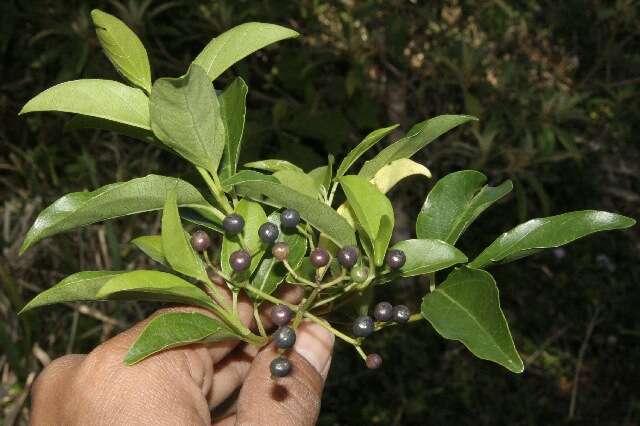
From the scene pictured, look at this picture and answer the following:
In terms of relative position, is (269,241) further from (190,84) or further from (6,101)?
(6,101)

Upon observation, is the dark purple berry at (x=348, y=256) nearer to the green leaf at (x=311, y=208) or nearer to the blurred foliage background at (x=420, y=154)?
the green leaf at (x=311, y=208)

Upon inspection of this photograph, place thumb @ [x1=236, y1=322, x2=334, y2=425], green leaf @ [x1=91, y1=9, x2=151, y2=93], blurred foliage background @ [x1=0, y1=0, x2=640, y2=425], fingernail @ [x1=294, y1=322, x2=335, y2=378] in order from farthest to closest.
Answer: blurred foliage background @ [x1=0, y1=0, x2=640, y2=425] < fingernail @ [x1=294, y1=322, x2=335, y2=378] < thumb @ [x1=236, y1=322, x2=334, y2=425] < green leaf @ [x1=91, y1=9, x2=151, y2=93]

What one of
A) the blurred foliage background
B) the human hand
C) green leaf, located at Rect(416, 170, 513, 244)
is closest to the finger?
the human hand

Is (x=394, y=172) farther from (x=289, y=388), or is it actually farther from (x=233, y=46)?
(x=289, y=388)

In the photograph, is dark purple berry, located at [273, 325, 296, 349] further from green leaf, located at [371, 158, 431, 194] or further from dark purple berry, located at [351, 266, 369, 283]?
green leaf, located at [371, 158, 431, 194]

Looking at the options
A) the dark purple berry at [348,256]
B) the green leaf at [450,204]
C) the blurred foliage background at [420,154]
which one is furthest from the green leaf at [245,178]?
the blurred foliage background at [420,154]

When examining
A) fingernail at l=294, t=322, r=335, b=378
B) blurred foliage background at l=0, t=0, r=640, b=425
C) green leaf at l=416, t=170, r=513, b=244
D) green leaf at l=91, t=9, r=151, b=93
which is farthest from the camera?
blurred foliage background at l=0, t=0, r=640, b=425
